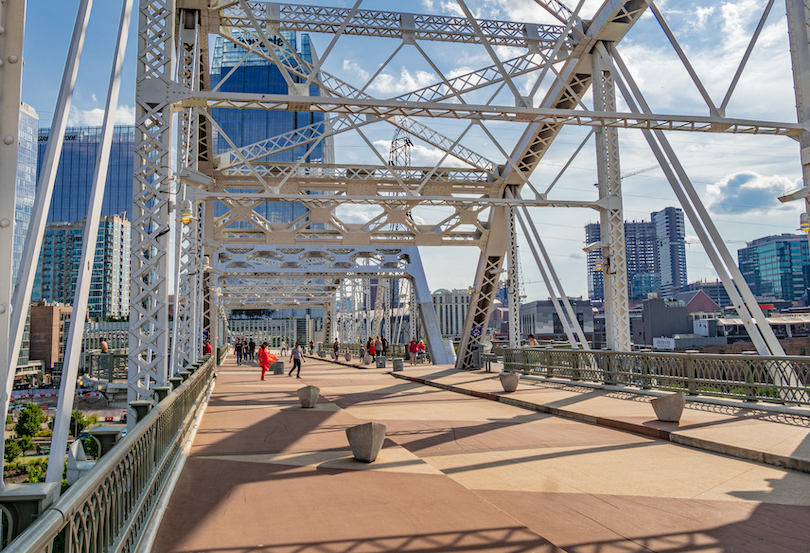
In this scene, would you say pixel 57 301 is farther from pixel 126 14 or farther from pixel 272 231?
pixel 126 14

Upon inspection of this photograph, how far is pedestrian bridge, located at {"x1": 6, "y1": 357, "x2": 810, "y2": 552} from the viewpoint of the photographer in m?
5.05

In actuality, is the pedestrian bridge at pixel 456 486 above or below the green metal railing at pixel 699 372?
below

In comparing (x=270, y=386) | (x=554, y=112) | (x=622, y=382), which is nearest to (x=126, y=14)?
(x=554, y=112)

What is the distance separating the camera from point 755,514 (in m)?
5.91

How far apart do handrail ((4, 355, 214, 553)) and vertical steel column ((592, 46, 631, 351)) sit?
15.4 meters

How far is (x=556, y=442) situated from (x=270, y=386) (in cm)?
1544

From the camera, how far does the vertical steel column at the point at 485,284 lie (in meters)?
26.5

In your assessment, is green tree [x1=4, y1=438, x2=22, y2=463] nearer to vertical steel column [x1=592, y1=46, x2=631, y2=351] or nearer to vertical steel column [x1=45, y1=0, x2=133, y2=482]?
vertical steel column [x1=592, y1=46, x2=631, y2=351]

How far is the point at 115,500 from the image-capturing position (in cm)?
397

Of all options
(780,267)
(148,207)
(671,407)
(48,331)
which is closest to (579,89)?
(671,407)

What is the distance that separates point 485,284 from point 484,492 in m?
21.5

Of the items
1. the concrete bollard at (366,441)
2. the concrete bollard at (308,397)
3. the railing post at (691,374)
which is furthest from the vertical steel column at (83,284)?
the railing post at (691,374)

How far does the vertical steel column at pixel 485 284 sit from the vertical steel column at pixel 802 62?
505 inches

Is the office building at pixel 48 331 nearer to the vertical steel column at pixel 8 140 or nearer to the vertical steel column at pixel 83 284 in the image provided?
the vertical steel column at pixel 83 284
